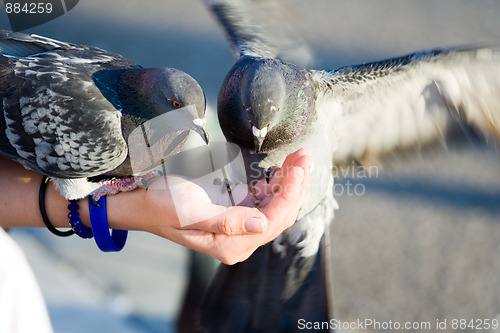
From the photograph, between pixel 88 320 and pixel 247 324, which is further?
pixel 88 320

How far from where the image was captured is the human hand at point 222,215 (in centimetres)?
184

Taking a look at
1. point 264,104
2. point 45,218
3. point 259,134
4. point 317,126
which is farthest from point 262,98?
point 45,218

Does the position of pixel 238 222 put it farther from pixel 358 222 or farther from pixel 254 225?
pixel 358 222

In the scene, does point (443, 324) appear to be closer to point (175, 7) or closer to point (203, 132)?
point (203, 132)

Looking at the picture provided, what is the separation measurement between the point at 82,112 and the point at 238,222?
0.77 metres

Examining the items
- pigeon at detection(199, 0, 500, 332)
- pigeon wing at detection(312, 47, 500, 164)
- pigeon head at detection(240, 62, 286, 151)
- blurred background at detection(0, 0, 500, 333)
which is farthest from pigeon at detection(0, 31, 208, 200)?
blurred background at detection(0, 0, 500, 333)

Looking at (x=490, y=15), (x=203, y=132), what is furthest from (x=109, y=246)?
(x=490, y=15)

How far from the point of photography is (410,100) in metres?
2.51

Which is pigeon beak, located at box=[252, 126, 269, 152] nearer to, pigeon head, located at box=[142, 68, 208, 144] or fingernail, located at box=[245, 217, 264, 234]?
pigeon head, located at box=[142, 68, 208, 144]

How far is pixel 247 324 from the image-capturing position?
2637mm

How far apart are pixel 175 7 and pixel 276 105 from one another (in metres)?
3.61

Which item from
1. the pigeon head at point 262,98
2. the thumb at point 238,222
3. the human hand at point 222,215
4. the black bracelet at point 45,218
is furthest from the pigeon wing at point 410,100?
the black bracelet at point 45,218

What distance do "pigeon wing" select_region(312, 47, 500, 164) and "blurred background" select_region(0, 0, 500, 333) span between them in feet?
0.48

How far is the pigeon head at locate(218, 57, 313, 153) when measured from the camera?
207 cm
